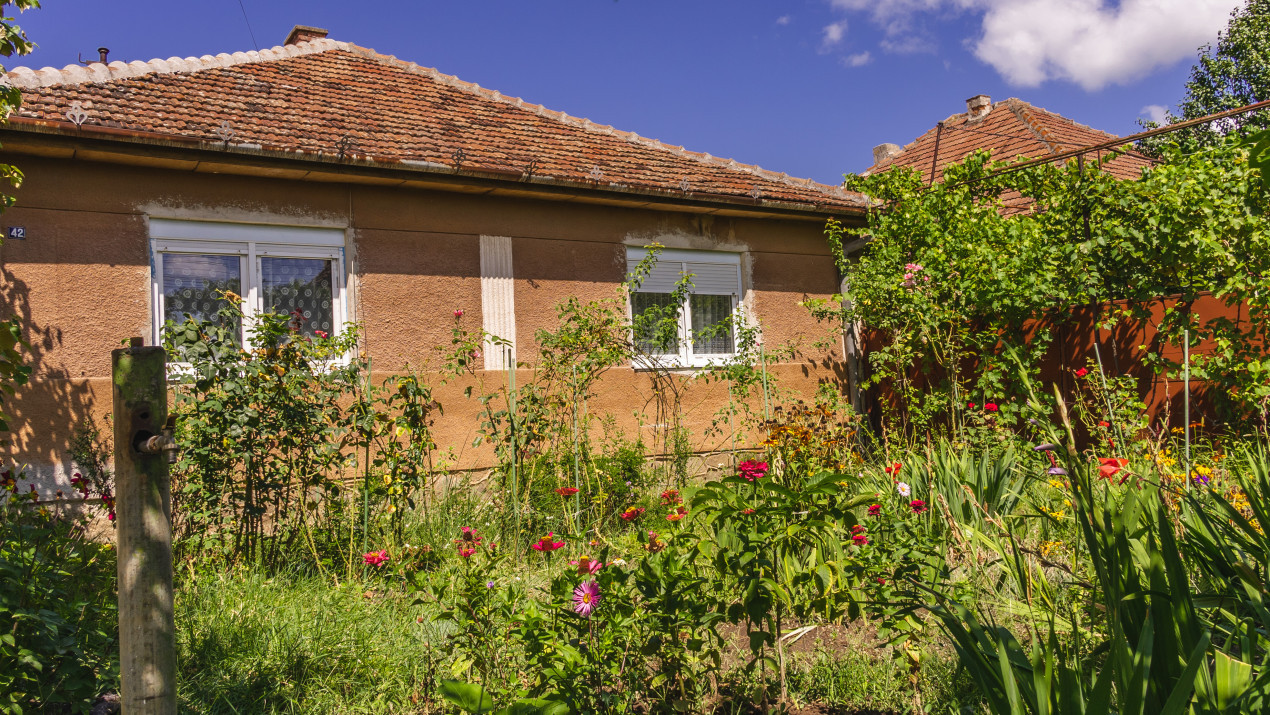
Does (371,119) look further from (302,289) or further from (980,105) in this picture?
(980,105)

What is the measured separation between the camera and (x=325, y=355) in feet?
16.0

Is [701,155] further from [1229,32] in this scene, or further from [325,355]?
[1229,32]

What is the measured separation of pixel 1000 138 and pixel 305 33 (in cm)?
1016

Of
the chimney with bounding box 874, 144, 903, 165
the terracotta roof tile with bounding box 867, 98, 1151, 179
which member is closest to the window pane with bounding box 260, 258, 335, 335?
the terracotta roof tile with bounding box 867, 98, 1151, 179

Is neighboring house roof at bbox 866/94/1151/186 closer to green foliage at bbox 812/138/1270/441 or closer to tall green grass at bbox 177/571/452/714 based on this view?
green foliage at bbox 812/138/1270/441

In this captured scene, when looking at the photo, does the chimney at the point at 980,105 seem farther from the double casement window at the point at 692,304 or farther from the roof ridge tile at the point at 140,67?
the roof ridge tile at the point at 140,67

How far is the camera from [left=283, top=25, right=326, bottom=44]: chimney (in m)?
9.48

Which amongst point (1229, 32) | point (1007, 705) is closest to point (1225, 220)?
point (1007, 705)

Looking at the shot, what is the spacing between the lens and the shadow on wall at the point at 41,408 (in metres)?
5.51

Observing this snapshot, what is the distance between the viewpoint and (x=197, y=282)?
634 cm

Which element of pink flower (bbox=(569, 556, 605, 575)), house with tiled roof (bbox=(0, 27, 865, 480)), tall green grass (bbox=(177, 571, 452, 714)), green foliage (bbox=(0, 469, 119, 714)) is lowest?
tall green grass (bbox=(177, 571, 452, 714))

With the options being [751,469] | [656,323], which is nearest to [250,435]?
[751,469]

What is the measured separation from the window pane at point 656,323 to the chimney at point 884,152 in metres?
8.76

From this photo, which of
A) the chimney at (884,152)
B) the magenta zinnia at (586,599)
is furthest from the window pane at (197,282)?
the chimney at (884,152)
